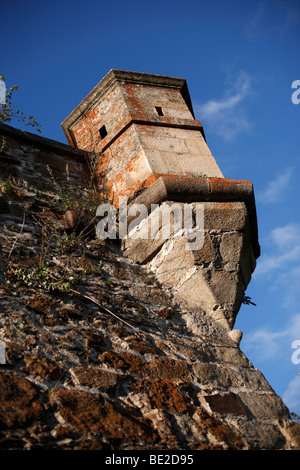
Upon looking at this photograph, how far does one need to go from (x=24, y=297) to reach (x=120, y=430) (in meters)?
1.04

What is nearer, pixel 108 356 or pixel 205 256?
pixel 108 356

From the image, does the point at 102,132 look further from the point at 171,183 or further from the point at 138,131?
the point at 171,183

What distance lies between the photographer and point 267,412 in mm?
2783

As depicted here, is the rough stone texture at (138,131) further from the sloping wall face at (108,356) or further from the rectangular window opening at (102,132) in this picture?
the sloping wall face at (108,356)

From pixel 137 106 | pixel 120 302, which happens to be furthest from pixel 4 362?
pixel 137 106

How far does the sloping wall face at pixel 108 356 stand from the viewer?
2.09m

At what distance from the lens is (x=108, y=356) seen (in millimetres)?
2627

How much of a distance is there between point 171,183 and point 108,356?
5.97 ft

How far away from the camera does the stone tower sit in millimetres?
3646

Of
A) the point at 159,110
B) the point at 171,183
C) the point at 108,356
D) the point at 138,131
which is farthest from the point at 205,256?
the point at 159,110

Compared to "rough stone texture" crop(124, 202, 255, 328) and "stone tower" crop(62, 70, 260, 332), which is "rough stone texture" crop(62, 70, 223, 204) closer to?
"stone tower" crop(62, 70, 260, 332)

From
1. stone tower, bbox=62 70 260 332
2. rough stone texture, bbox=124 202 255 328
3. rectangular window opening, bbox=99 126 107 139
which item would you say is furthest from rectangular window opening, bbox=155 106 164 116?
rough stone texture, bbox=124 202 255 328

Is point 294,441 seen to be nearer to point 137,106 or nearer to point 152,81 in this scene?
point 137,106

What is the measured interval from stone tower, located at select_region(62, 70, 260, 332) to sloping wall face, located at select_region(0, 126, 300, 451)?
0.05 meters
